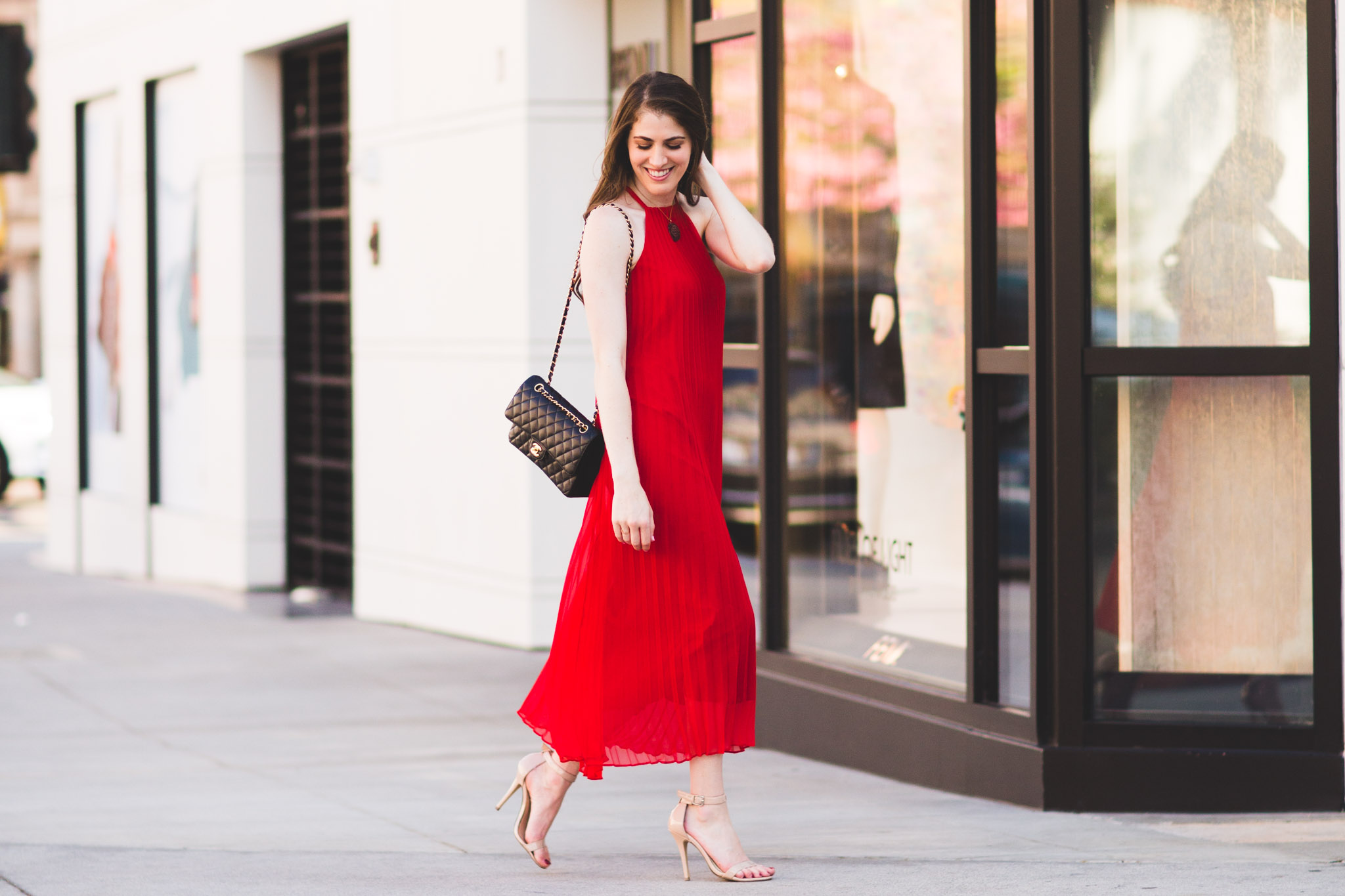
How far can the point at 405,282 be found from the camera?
10.2m

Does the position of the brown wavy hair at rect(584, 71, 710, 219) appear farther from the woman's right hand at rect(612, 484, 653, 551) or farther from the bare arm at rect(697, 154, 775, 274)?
the woman's right hand at rect(612, 484, 653, 551)

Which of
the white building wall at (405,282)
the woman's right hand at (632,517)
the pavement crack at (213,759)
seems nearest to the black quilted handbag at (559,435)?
the woman's right hand at (632,517)

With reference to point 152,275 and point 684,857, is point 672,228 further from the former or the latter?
point 152,275

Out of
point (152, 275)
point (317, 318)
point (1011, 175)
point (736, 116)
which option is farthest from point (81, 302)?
point (1011, 175)

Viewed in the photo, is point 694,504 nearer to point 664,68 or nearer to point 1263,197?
point 1263,197

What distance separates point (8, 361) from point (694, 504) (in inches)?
1427

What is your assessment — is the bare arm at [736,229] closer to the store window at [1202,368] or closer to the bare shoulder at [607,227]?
the bare shoulder at [607,227]

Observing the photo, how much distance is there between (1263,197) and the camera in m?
5.51

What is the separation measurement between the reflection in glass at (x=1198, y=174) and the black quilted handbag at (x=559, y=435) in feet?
5.51

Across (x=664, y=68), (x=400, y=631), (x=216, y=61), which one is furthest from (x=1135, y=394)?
(x=216, y=61)

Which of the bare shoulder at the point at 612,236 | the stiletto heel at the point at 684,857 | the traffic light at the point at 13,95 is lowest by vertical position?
the stiletto heel at the point at 684,857

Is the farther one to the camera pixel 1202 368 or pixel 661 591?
pixel 1202 368

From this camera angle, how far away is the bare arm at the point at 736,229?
4.79 metres

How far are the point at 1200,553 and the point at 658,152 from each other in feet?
6.96
